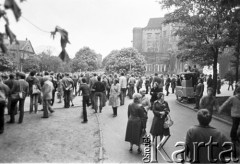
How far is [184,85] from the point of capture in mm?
17172

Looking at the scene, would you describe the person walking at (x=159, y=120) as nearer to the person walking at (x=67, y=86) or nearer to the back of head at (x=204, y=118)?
the back of head at (x=204, y=118)

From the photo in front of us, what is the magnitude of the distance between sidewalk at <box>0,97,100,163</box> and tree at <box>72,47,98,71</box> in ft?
245

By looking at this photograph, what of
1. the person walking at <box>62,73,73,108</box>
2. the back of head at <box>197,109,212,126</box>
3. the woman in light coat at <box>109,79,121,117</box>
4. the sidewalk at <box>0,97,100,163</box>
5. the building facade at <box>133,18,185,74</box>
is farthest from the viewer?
the building facade at <box>133,18,185,74</box>

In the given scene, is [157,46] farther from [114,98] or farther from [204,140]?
[204,140]

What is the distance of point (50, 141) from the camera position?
815 cm

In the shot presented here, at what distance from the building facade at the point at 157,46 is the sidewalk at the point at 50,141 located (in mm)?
70631

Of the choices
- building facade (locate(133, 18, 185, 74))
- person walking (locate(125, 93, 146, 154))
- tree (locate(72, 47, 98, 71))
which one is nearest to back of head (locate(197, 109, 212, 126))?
person walking (locate(125, 93, 146, 154))

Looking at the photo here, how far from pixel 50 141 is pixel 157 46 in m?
96.1

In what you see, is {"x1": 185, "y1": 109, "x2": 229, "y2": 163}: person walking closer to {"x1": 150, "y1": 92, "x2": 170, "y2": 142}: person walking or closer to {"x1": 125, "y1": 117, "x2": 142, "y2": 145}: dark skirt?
{"x1": 125, "y1": 117, "x2": 142, "y2": 145}: dark skirt

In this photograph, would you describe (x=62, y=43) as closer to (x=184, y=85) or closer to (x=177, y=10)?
(x=184, y=85)

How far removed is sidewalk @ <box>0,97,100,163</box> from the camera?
6.72m

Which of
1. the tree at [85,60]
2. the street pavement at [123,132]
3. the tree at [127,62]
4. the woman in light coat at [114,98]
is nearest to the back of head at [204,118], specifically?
the street pavement at [123,132]

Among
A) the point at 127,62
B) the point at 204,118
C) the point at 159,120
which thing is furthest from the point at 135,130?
the point at 127,62

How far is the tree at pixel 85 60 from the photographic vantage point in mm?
85875
